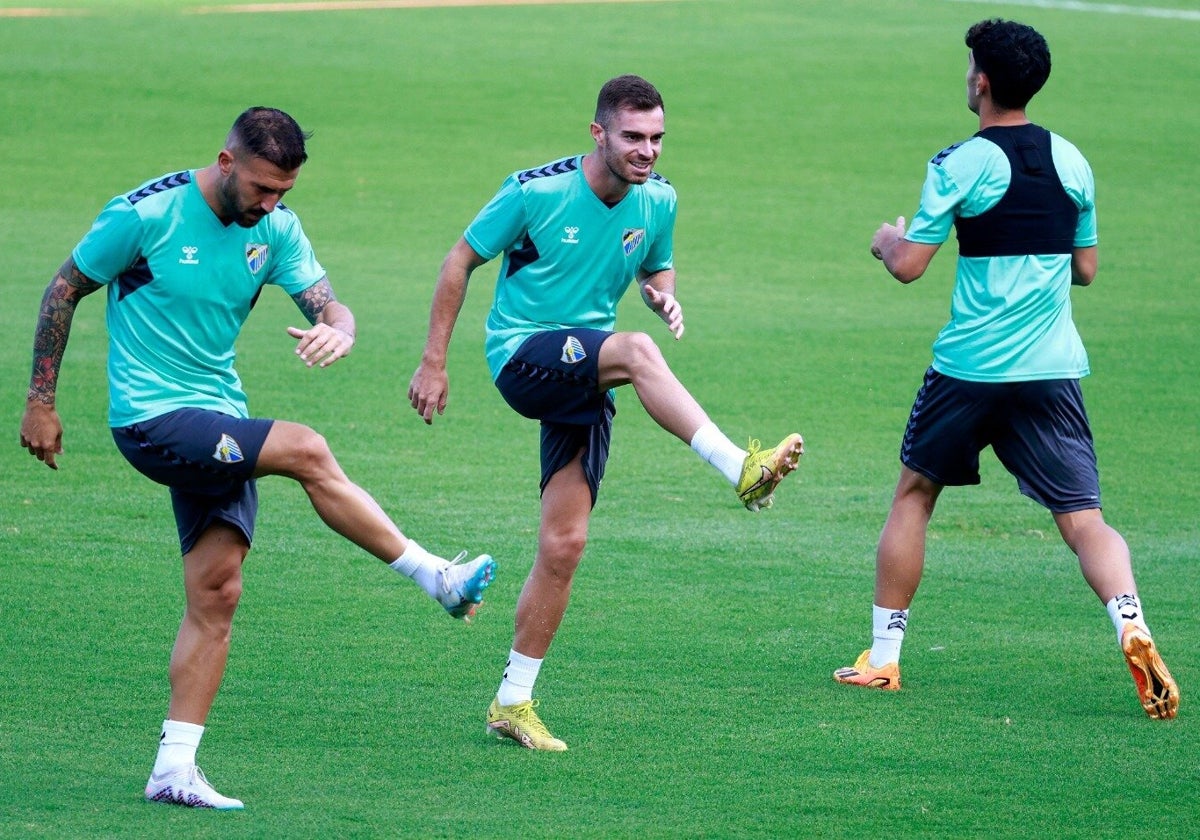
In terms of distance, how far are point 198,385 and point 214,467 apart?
1.09 ft

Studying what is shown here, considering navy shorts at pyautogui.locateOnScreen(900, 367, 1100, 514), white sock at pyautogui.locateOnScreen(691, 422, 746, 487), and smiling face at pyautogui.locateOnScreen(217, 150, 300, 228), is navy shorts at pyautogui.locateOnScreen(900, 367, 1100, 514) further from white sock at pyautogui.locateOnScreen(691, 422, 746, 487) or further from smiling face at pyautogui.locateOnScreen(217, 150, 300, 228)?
smiling face at pyautogui.locateOnScreen(217, 150, 300, 228)

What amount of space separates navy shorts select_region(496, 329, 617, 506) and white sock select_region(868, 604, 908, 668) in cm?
137

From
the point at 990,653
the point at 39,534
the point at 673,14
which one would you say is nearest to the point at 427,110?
the point at 673,14

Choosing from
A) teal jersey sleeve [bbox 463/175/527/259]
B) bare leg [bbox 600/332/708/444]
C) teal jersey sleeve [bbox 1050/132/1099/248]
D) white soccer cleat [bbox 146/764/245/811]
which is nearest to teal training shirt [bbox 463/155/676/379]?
teal jersey sleeve [bbox 463/175/527/259]

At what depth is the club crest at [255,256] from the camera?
5.73 metres

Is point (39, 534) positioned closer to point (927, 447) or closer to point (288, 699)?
point (288, 699)

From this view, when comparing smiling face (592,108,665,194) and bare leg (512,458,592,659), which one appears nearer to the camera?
smiling face (592,108,665,194)

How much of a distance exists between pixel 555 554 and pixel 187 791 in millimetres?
1595

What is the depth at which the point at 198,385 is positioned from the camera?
569cm

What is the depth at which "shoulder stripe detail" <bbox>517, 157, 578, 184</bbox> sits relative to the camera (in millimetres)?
6438

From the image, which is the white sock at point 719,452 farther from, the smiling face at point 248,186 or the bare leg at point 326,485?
the smiling face at point 248,186

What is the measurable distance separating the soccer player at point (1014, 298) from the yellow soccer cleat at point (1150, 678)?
0.17 meters

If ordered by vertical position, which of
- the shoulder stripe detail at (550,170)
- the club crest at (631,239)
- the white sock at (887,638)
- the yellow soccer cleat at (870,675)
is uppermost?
the shoulder stripe detail at (550,170)

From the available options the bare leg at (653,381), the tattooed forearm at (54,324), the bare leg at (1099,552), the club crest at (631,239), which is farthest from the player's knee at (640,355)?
the bare leg at (1099,552)
